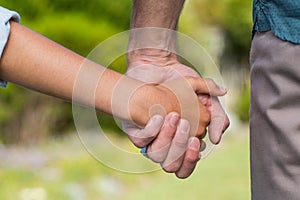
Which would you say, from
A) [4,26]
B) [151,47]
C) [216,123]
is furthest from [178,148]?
[4,26]

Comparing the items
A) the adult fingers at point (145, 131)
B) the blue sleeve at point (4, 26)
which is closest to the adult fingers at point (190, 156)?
the adult fingers at point (145, 131)

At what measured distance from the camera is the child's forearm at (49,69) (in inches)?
79.4

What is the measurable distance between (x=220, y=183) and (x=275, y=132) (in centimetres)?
479

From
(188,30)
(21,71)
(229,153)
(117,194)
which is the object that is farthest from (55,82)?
(188,30)

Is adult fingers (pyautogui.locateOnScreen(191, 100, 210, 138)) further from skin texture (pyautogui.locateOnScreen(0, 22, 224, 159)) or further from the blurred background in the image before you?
the blurred background

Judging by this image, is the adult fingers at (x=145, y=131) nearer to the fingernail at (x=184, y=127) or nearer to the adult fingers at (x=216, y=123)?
the fingernail at (x=184, y=127)

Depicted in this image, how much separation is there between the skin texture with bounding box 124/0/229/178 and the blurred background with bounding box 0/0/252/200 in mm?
2783

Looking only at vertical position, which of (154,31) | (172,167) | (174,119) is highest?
(154,31)

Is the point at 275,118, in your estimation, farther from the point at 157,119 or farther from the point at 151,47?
the point at 151,47

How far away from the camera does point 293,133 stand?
202 centimetres

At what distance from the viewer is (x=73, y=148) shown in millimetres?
7254

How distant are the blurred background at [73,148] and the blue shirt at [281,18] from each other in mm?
3293

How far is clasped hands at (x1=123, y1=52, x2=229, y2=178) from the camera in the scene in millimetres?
2223

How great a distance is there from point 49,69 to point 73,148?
206 inches
